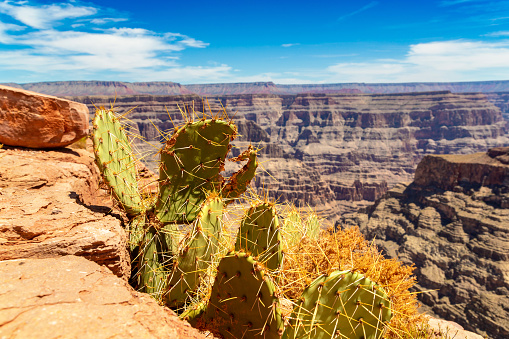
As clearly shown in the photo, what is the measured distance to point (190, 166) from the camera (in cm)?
351

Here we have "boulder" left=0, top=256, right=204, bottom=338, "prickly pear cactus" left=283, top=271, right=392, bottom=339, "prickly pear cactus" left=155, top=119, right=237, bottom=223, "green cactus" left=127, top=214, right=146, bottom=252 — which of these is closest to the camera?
"boulder" left=0, top=256, right=204, bottom=338

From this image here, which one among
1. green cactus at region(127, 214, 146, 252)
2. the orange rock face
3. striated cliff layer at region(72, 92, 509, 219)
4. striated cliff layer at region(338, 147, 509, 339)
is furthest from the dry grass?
striated cliff layer at region(72, 92, 509, 219)

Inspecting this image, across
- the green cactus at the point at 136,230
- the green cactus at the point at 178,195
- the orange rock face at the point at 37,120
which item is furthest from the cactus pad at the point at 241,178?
the orange rock face at the point at 37,120

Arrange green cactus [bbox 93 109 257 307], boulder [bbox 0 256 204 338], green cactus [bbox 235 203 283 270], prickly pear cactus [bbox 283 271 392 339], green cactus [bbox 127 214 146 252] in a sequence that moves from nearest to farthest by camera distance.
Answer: boulder [bbox 0 256 204 338] < prickly pear cactus [bbox 283 271 392 339] < green cactus [bbox 235 203 283 270] < green cactus [bbox 93 109 257 307] < green cactus [bbox 127 214 146 252]

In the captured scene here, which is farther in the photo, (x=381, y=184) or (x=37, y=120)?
(x=381, y=184)

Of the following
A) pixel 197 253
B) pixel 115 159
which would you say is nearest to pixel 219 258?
pixel 197 253

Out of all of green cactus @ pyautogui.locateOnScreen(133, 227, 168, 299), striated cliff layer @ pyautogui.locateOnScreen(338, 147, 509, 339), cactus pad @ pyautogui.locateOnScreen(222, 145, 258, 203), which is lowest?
striated cliff layer @ pyautogui.locateOnScreen(338, 147, 509, 339)

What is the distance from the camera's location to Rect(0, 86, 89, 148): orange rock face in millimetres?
5086

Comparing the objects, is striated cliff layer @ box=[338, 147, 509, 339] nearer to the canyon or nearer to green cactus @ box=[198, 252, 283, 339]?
the canyon

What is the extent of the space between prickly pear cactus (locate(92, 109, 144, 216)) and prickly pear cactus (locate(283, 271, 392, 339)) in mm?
2395

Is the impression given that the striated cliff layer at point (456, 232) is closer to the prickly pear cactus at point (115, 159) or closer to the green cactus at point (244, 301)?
the green cactus at point (244, 301)

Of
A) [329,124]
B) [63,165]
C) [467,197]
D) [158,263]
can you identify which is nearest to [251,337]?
[158,263]

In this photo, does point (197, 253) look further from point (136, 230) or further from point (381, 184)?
point (381, 184)

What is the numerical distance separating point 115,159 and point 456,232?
148ft
